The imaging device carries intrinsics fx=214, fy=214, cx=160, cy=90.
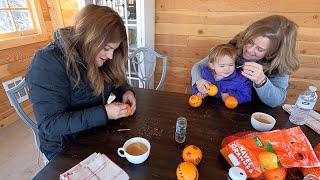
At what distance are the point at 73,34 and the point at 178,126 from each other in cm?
59

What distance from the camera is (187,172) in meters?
0.68

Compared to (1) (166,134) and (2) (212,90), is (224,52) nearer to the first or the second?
(2) (212,90)

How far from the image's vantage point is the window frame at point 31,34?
2.13 m

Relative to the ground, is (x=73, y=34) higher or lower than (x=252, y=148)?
higher

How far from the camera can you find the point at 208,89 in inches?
48.2

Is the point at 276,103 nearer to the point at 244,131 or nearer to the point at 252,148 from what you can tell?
the point at 244,131

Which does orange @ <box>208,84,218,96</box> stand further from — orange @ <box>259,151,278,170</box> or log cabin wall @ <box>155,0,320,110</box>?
log cabin wall @ <box>155,0,320,110</box>

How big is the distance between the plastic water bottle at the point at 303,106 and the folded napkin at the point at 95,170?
34.4 inches

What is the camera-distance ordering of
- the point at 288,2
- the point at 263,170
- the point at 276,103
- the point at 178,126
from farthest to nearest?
the point at 288,2 < the point at 276,103 < the point at 178,126 < the point at 263,170

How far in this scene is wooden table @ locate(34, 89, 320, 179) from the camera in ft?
2.44

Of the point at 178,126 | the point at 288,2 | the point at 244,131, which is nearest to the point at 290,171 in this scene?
the point at 244,131

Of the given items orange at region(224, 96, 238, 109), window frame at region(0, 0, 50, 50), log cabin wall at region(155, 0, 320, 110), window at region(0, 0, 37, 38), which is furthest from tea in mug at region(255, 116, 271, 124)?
window at region(0, 0, 37, 38)

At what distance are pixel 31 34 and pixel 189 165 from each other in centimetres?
246

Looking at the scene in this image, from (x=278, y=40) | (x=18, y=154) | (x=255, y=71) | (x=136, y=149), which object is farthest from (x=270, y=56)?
(x=18, y=154)
